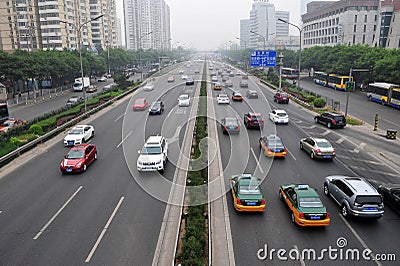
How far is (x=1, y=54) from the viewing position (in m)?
51.2

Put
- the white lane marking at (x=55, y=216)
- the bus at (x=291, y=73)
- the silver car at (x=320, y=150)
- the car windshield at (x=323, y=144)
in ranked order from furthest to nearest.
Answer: the bus at (x=291, y=73) < the car windshield at (x=323, y=144) < the silver car at (x=320, y=150) < the white lane marking at (x=55, y=216)

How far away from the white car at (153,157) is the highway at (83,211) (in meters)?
0.54

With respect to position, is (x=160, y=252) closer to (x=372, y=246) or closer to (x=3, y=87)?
(x=372, y=246)

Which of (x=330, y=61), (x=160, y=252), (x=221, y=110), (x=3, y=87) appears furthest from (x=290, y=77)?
(x=160, y=252)

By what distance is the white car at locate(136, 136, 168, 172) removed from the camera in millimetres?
21078

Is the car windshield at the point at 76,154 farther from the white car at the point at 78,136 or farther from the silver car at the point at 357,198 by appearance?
the silver car at the point at 357,198

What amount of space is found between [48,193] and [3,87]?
1853 inches

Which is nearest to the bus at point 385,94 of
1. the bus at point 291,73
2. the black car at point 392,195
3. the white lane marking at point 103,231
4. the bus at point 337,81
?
the bus at point 337,81

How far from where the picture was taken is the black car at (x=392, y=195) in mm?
16516

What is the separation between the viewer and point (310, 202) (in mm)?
15062

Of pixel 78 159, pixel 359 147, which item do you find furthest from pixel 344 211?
pixel 78 159

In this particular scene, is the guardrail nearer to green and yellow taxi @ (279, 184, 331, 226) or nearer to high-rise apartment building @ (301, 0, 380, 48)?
green and yellow taxi @ (279, 184, 331, 226)

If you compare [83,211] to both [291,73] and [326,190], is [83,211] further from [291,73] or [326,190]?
[291,73]

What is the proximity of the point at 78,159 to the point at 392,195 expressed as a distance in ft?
62.3
